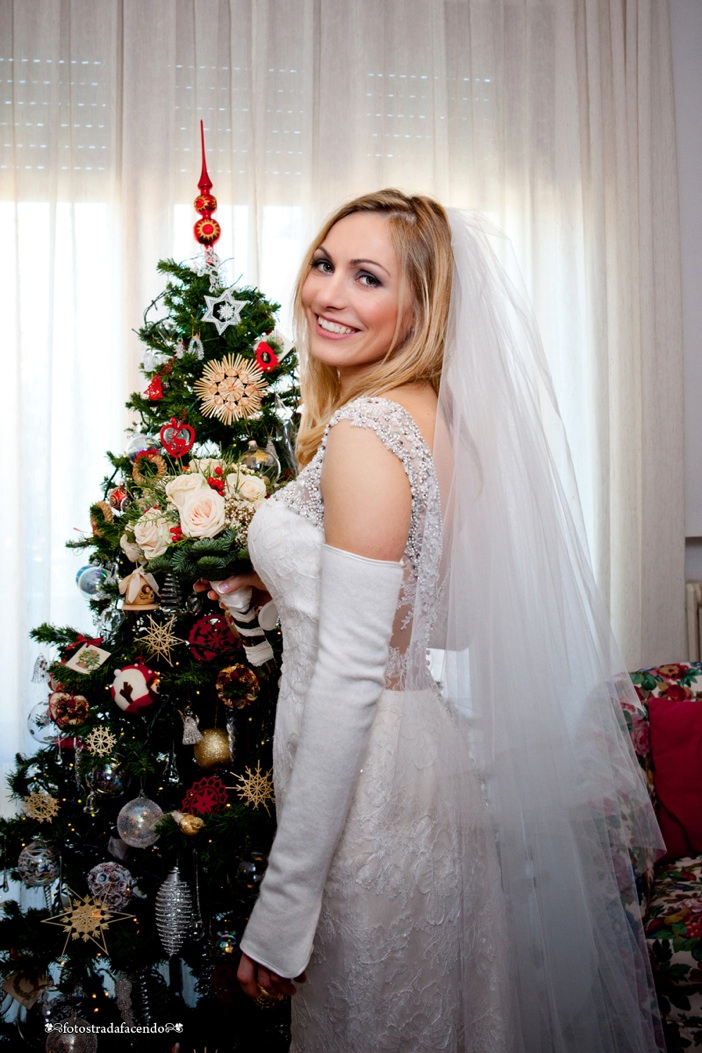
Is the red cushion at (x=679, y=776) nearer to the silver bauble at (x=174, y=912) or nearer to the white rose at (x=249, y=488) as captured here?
the silver bauble at (x=174, y=912)

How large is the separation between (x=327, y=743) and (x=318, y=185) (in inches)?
110

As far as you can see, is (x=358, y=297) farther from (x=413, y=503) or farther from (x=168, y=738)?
(x=168, y=738)

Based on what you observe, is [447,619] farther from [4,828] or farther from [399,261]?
[4,828]

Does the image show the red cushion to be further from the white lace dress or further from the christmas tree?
the white lace dress

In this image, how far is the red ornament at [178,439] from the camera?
1777 mm

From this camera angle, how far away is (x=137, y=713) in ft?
6.02

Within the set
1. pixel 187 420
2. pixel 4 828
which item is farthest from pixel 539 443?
pixel 4 828

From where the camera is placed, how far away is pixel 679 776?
7.74ft

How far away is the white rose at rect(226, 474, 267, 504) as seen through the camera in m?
1.67

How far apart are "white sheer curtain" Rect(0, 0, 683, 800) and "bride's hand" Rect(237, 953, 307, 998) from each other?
2.38 meters

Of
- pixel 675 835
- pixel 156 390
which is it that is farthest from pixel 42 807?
pixel 675 835

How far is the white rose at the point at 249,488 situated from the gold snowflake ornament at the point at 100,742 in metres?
0.59

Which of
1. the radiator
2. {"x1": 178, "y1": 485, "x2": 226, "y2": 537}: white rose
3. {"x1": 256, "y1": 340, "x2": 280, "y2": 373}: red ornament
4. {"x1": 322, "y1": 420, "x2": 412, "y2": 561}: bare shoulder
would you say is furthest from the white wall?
{"x1": 322, "y1": 420, "x2": 412, "y2": 561}: bare shoulder

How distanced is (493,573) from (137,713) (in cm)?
96
